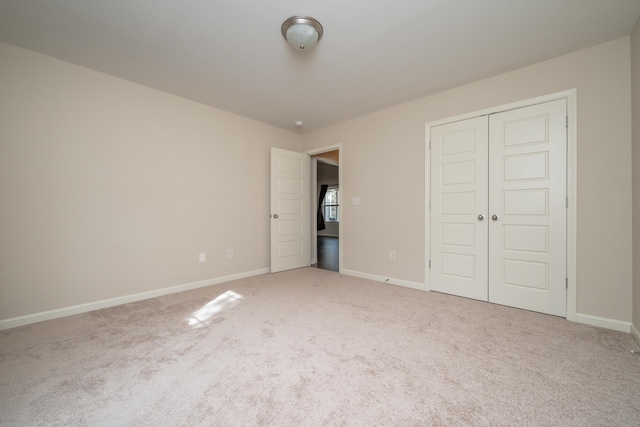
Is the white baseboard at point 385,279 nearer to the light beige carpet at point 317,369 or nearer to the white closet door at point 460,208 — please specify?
the white closet door at point 460,208

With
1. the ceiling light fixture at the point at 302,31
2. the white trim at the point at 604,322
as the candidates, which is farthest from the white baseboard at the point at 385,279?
the ceiling light fixture at the point at 302,31

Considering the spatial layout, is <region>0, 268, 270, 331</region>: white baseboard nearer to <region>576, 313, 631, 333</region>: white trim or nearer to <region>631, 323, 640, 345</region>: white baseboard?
<region>576, 313, 631, 333</region>: white trim

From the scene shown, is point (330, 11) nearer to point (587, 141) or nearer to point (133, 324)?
point (587, 141)

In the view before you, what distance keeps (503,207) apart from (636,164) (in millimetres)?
966

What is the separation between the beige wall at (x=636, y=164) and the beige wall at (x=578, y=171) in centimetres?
7

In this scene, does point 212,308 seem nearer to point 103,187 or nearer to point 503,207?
point 103,187

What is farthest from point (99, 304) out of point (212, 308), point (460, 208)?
point (460, 208)

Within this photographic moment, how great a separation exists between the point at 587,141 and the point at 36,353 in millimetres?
4720

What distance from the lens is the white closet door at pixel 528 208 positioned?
2514mm

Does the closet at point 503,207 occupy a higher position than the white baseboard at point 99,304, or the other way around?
the closet at point 503,207

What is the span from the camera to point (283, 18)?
6.58 ft

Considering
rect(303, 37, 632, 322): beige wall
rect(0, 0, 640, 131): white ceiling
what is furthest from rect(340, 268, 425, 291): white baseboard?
rect(0, 0, 640, 131): white ceiling

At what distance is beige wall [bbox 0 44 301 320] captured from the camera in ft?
7.75

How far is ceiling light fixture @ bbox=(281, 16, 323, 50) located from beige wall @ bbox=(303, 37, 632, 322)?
185 cm
